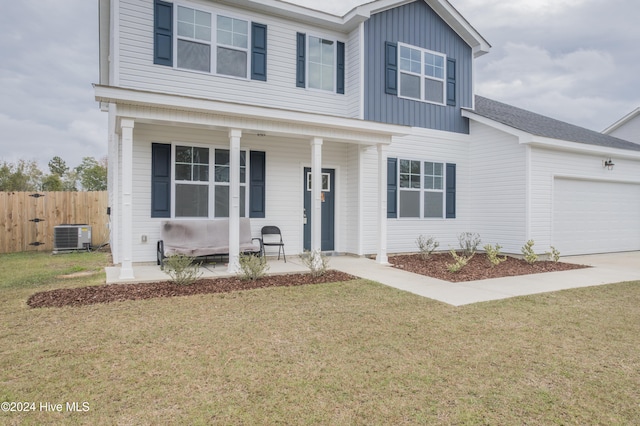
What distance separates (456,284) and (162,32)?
7.17m

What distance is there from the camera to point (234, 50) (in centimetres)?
828

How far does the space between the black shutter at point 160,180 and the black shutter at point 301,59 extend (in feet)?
10.9

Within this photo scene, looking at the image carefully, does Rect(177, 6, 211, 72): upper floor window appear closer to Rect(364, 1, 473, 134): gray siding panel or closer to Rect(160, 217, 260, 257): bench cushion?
Rect(160, 217, 260, 257): bench cushion

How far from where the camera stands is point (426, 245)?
970cm

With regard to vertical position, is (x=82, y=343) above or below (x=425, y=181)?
below

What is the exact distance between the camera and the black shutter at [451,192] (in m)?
10.3

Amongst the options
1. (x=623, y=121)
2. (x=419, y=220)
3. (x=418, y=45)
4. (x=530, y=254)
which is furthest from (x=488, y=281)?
(x=623, y=121)

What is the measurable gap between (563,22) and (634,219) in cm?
807

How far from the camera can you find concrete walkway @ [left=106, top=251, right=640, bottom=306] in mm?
5668

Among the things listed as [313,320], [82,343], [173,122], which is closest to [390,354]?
[313,320]

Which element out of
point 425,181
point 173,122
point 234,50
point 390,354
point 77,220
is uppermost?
point 234,50

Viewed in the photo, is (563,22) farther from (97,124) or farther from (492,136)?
(97,124)

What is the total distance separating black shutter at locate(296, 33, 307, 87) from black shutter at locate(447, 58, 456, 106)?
13.4 feet

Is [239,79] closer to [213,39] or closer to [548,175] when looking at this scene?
[213,39]
